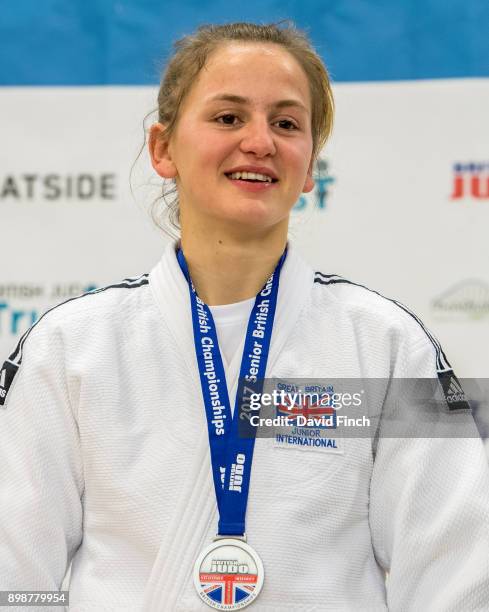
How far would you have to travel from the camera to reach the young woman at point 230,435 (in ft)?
5.78

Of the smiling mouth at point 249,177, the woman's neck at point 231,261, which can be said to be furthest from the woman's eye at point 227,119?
the woman's neck at point 231,261

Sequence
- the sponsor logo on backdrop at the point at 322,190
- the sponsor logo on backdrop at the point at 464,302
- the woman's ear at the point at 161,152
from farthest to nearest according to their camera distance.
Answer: the sponsor logo on backdrop at the point at 322,190 < the sponsor logo on backdrop at the point at 464,302 < the woman's ear at the point at 161,152

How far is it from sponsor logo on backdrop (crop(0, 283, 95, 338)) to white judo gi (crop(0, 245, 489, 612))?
3.44 ft

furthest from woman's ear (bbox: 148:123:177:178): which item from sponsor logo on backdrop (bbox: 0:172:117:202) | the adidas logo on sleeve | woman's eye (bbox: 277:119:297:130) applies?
sponsor logo on backdrop (bbox: 0:172:117:202)

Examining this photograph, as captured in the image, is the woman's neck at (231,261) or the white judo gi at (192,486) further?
the woman's neck at (231,261)

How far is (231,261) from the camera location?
2002 millimetres

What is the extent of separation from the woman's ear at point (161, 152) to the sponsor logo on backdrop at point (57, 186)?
0.91 meters

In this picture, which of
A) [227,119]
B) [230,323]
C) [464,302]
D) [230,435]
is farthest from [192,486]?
[464,302]

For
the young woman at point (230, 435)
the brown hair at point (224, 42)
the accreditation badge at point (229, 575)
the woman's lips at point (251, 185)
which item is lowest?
the accreditation badge at point (229, 575)

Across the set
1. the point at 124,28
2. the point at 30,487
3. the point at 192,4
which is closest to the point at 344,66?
the point at 192,4

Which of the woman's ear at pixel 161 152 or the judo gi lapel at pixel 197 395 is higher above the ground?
the woman's ear at pixel 161 152

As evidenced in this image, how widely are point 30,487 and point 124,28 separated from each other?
5.71ft

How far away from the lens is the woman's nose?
1887 mm

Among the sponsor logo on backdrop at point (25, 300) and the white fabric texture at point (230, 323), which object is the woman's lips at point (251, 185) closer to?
the white fabric texture at point (230, 323)
